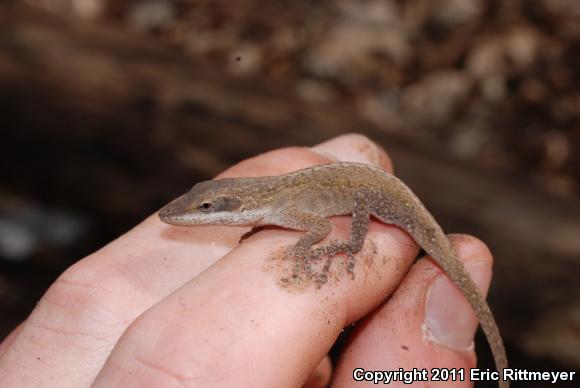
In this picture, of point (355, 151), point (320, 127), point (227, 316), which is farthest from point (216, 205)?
point (320, 127)

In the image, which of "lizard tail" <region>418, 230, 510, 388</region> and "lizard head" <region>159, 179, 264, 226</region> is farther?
"lizard head" <region>159, 179, 264, 226</region>

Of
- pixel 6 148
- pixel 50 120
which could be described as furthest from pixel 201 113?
pixel 6 148

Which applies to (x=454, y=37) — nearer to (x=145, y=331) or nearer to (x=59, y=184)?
(x=59, y=184)

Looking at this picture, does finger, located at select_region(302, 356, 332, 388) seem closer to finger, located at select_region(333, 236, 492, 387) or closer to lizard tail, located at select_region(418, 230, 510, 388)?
finger, located at select_region(333, 236, 492, 387)

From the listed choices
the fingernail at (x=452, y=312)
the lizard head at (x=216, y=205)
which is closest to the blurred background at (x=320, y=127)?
the fingernail at (x=452, y=312)

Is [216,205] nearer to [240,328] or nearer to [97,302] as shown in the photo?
[97,302]

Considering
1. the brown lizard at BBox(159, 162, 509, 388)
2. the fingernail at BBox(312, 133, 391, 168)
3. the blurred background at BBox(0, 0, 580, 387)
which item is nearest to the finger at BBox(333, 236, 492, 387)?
the brown lizard at BBox(159, 162, 509, 388)
